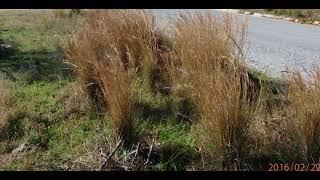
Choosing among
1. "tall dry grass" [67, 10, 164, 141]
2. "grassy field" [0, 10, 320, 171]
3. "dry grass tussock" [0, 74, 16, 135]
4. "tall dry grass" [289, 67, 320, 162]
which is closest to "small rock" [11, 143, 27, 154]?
"grassy field" [0, 10, 320, 171]

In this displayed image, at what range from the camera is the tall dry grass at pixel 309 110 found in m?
3.29

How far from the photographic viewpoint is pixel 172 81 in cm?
484

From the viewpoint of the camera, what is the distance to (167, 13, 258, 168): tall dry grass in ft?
10.7

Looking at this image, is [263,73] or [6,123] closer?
[6,123]

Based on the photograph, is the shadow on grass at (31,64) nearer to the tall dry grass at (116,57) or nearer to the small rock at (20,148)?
the tall dry grass at (116,57)

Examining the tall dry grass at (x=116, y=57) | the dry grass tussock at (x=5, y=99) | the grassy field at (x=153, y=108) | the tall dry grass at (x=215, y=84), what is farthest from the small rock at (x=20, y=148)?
the tall dry grass at (x=215, y=84)

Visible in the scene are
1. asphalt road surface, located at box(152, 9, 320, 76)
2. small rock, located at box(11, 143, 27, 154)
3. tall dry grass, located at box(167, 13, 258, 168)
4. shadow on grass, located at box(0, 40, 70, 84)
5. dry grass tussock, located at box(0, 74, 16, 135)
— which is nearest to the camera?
tall dry grass, located at box(167, 13, 258, 168)

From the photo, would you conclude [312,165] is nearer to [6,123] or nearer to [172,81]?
[172,81]

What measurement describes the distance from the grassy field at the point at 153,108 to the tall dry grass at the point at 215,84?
0.03ft

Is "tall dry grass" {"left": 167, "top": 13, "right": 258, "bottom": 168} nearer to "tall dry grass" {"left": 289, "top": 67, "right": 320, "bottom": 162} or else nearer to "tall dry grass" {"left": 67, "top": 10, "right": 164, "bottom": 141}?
"tall dry grass" {"left": 289, "top": 67, "right": 320, "bottom": 162}

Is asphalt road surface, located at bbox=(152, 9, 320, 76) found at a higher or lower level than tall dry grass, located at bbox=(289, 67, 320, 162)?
lower

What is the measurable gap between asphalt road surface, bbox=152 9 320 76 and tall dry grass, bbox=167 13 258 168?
62cm

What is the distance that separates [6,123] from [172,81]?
1.84 meters
